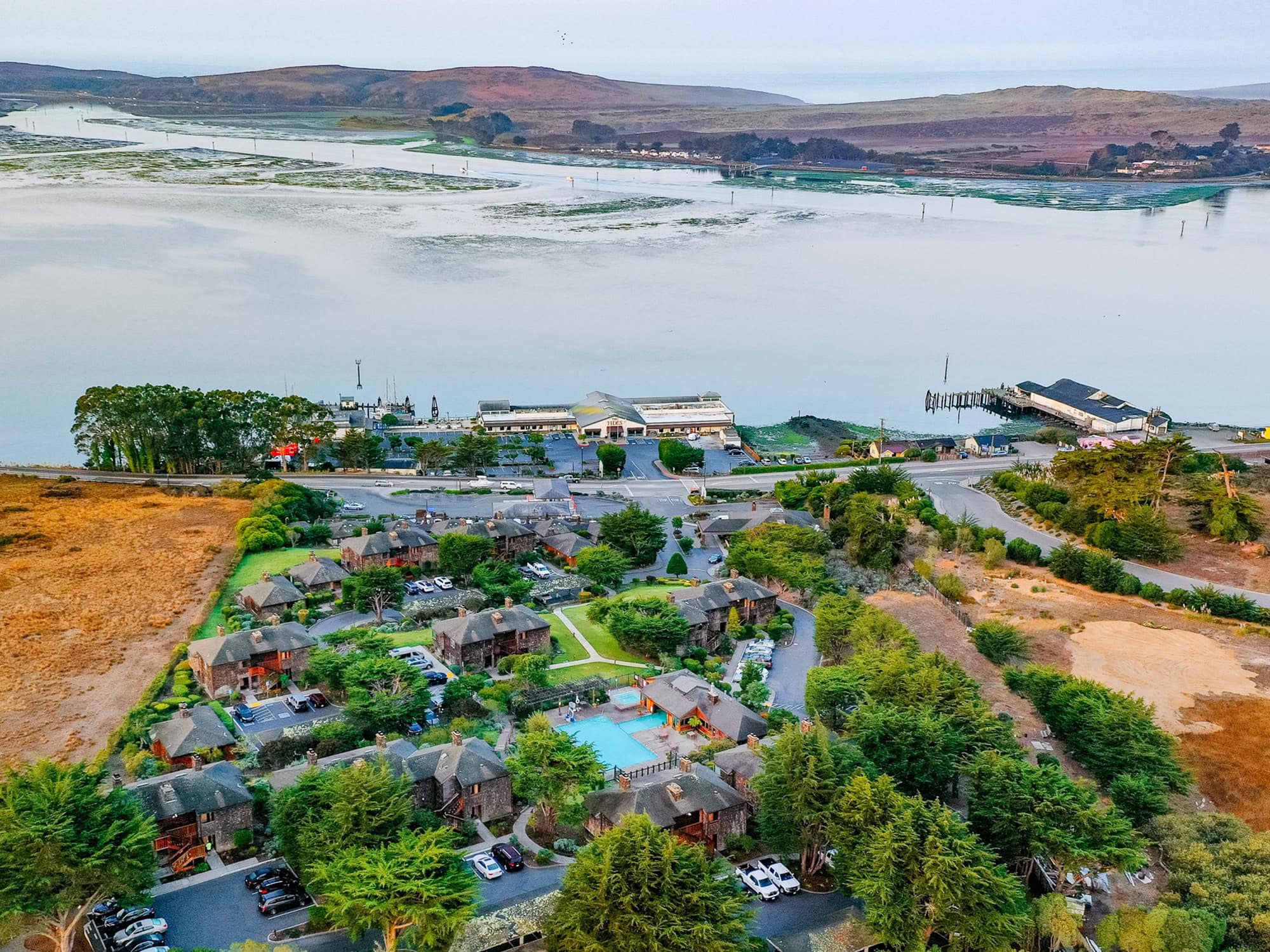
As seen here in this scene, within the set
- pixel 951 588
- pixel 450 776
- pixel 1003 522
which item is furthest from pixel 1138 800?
pixel 1003 522

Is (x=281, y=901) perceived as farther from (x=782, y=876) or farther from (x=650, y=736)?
(x=650, y=736)

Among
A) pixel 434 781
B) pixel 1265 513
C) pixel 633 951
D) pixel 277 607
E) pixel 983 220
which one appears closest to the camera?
pixel 633 951

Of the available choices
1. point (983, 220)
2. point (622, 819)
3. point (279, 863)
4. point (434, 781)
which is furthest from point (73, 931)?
point (983, 220)

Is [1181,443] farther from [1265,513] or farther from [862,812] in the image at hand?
[862,812]

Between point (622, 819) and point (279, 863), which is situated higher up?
point (622, 819)

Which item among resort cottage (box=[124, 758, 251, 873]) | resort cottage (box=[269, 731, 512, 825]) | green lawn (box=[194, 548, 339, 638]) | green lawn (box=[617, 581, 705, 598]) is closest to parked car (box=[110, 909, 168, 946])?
resort cottage (box=[124, 758, 251, 873])

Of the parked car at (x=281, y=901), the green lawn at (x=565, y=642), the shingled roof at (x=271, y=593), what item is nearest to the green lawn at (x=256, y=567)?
the shingled roof at (x=271, y=593)
